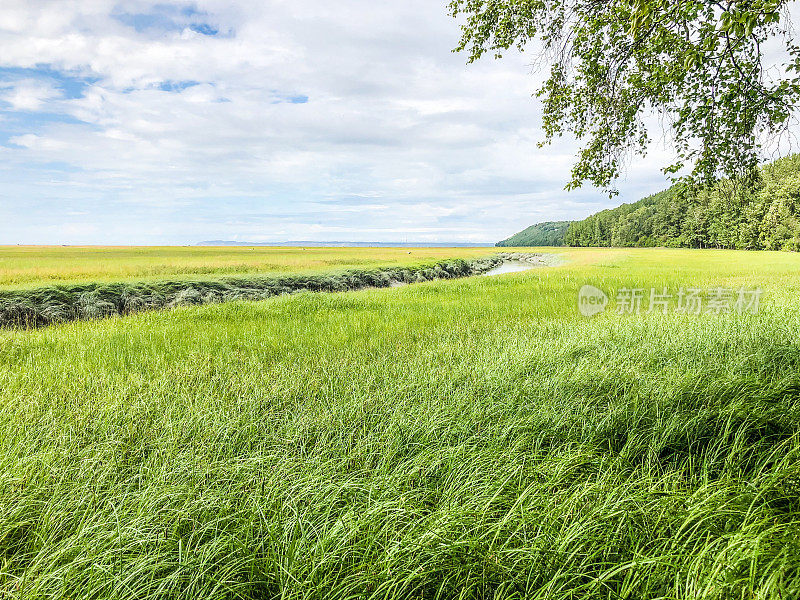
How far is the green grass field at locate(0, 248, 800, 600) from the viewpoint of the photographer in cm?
193

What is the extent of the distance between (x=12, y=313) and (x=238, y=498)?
1581 cm

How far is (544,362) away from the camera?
208 inches

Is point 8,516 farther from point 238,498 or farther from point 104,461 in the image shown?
point 238,498

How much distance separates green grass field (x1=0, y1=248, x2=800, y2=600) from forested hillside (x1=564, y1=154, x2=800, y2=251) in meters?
5.26

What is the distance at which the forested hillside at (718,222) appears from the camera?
2190 centimetres

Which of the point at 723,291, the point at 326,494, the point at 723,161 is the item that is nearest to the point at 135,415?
the point at 326,494

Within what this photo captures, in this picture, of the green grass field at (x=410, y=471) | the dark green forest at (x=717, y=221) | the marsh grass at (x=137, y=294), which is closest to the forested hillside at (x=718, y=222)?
the dark green forest at (x=717, y=221)

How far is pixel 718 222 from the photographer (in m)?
75.9

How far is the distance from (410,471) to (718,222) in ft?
326

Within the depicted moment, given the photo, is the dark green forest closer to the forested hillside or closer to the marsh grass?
the forested hillside

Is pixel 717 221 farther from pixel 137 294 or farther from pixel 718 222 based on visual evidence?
pixel 137 294

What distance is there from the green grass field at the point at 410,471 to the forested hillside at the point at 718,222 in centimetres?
526

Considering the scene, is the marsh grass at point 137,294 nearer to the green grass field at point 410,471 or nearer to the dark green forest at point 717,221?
the green grass field at point 410,471

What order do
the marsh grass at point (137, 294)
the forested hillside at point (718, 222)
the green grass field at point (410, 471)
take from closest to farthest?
the green grass field at point (410, 471), the marsh grass at point (137, 294), the forested hillside at point (718, 222)
